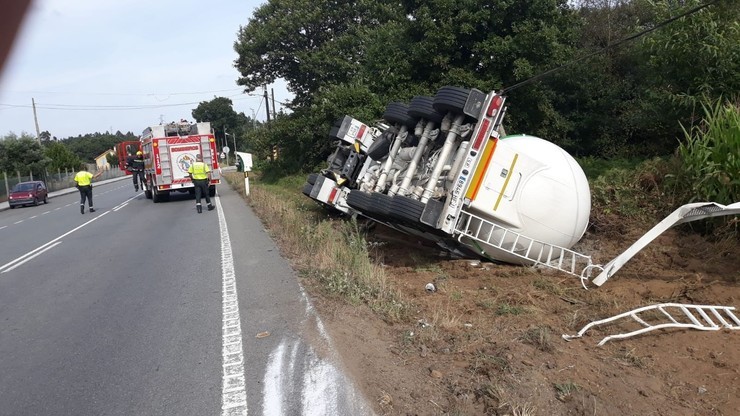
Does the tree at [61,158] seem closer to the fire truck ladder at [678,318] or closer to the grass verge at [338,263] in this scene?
A: the grass verge at [338,263]

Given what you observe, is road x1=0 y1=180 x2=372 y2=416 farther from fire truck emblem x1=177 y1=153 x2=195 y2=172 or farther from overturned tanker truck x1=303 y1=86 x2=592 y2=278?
fire truck emblem x1=177 y1=153 x2=195 y2=172

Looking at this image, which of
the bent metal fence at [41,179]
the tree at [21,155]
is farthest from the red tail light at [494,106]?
the tree at [21,155]

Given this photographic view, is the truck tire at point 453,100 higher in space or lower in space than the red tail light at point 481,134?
higher

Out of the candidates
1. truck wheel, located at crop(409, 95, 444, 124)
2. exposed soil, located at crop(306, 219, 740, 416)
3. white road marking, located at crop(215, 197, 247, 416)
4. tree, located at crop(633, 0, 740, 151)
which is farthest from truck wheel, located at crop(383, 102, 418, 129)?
tree, located at crop(633, 0, 740, 151)

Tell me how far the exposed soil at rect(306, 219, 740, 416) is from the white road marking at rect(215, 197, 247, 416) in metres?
0.81

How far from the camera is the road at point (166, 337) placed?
4.14 meters

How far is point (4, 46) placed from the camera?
1.71 metres

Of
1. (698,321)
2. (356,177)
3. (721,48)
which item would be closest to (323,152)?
(356,177)

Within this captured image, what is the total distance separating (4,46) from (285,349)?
363cm

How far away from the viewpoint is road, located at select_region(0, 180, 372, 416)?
4.14m

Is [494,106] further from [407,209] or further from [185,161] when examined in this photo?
[185,161]

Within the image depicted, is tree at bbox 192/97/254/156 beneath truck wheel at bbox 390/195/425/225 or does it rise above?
beneath

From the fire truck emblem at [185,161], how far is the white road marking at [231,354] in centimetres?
A: 1423

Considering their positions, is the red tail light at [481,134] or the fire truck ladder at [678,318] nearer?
the fire truck ladder at [678,318]
